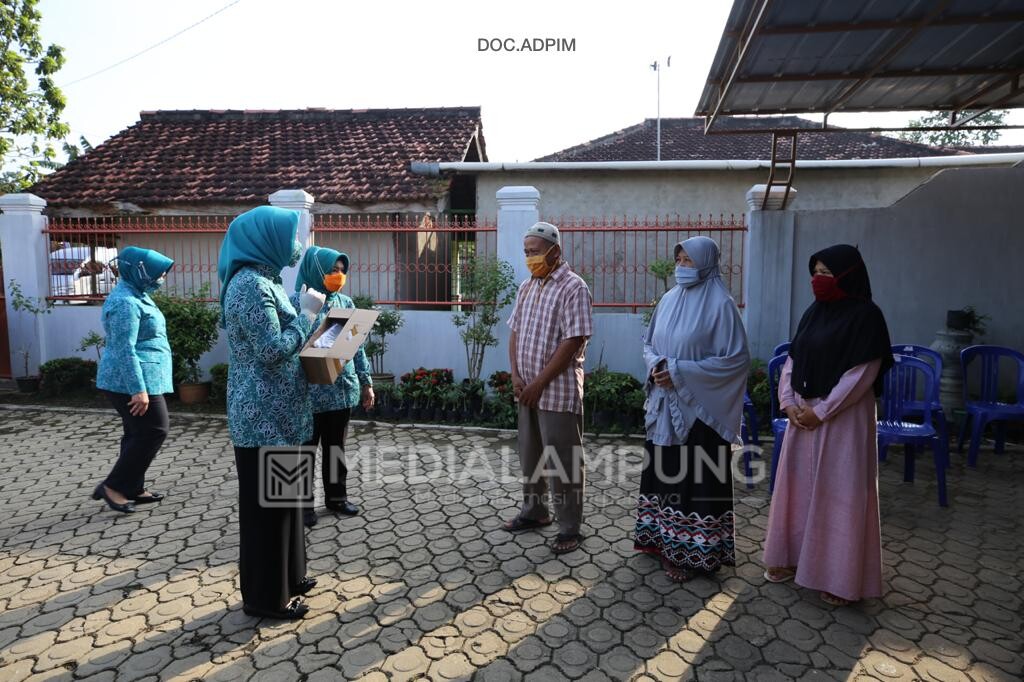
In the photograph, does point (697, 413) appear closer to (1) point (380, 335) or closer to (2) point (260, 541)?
(2) point (260, 541)

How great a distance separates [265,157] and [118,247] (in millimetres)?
2617

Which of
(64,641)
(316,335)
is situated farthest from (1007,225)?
(64,641)

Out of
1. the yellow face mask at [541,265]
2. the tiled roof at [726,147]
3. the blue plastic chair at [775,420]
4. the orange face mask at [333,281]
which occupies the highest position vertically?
the tiled roof at [726,147]

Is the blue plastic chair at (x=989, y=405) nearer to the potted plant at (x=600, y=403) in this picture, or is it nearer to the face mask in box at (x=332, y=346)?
the potted plant at (x=600, y=403)

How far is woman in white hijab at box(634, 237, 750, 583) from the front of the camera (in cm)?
304

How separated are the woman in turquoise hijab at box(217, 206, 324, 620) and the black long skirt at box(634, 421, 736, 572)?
177 cm

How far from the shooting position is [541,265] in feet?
11.3

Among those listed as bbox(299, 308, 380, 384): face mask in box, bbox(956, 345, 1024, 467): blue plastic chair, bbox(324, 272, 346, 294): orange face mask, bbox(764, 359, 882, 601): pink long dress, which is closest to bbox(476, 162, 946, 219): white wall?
bbox(956, 345, 1024, 467): blue plastic chair

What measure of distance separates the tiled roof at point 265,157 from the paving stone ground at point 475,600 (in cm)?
544

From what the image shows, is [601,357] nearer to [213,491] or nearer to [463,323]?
[463,323]

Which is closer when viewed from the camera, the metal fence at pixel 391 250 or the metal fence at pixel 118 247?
the metal fence at pixel 391 250

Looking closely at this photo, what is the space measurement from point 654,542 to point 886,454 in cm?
298

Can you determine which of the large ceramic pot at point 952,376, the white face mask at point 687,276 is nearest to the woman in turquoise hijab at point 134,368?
the white face mask at point 687,276

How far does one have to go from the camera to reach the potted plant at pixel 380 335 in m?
7.11
